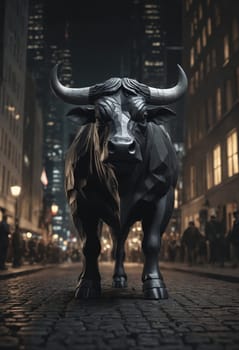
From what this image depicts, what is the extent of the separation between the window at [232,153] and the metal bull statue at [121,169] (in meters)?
22.5

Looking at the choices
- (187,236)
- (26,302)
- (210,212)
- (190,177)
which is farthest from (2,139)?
(26,302)

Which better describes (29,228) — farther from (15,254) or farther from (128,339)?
(128,339)

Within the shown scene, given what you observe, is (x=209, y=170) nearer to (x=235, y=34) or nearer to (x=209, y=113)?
(x=209, y=113)

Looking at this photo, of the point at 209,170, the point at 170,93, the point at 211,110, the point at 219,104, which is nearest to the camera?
the point at 170,93

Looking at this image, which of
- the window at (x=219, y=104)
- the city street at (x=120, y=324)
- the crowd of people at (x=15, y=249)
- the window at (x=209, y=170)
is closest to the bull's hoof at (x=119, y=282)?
the city street at (x=120, y=324)

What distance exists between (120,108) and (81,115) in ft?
1.71

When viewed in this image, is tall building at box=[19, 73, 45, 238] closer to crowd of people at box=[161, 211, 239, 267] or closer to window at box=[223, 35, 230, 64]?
window at box=[223, 35, 230, 64]

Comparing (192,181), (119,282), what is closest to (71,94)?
(119,282)

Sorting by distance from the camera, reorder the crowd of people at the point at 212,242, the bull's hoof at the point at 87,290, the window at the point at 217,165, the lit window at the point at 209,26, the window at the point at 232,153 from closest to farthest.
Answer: the bull's hoof at the point at 87,290 → the crowd of people at the point at 212,242 → the window at the point at 232,153 → the window at the point at 217,165 → the lit window at the point at 209,26

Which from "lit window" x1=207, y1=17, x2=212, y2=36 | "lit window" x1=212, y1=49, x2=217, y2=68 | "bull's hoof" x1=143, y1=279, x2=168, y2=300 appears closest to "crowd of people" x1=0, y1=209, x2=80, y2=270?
"bull's hoof" x1=143, y1=279, x2=168, y2=300

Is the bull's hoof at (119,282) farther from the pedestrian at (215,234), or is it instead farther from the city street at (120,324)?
the pedestrian at (215,234)

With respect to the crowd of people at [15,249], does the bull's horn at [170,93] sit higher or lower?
higher

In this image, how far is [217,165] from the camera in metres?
32.9

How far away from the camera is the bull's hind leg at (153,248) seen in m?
5.96
